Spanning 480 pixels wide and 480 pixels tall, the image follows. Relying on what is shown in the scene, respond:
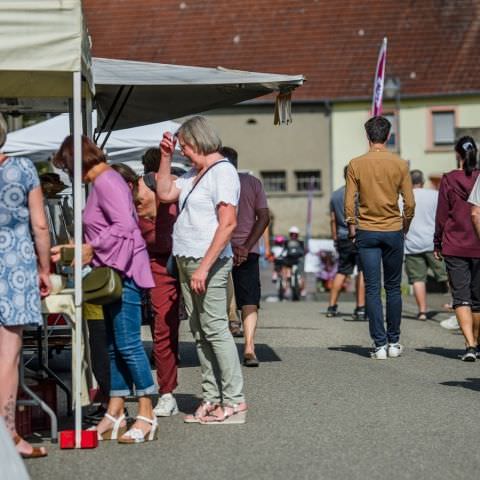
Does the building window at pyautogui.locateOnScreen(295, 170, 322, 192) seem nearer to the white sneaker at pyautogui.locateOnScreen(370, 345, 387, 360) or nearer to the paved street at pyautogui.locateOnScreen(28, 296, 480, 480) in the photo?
the paved street at pyautogui.locateOnScreen(28, 296, 480, 480)

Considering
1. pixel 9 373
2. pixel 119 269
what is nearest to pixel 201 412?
pixel 119 269

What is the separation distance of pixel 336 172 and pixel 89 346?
52.6m

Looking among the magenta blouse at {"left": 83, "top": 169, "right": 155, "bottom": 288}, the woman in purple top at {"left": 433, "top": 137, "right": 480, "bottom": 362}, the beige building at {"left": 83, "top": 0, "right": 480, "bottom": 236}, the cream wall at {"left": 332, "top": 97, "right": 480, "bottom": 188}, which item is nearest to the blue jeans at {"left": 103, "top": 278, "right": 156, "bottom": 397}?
the magenta blouse at {"left": 83, "top": 169, "right": 155, "bottom": 288}

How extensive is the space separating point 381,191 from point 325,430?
4037mm

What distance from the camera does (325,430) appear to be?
820cm

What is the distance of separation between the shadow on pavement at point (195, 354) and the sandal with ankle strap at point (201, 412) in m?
3.08

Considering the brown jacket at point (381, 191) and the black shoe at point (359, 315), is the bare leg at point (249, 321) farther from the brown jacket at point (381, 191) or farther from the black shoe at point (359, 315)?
the black shoe at point (359, 315)

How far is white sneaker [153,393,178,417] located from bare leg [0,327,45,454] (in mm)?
1534

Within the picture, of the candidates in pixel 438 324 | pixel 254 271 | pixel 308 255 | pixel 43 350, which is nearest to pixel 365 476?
pixel 43 350

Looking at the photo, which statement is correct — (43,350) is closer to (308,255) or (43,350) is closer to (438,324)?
(438,324)

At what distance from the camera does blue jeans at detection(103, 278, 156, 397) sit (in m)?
7.94

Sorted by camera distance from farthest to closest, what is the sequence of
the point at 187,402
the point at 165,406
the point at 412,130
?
the point at 412,130
the point at 187,402
the point at 165,406

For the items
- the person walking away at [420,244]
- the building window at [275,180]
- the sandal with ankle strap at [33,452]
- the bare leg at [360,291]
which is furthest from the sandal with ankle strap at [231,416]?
the building window at [275,180]

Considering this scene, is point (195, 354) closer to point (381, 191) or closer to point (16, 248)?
point (381, 191)
